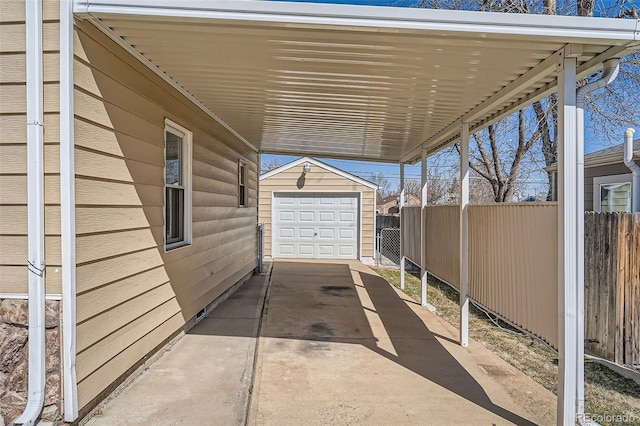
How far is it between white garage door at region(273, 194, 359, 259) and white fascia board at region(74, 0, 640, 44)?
9330mm

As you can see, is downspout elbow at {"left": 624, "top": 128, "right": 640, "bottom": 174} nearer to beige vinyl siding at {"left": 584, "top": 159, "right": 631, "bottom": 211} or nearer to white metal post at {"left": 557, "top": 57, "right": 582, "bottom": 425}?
beige vinyl siding at {"left": 584, "top": 159, "right": 631, "bottom": 211}

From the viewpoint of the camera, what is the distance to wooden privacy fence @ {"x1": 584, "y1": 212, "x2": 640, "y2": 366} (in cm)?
369

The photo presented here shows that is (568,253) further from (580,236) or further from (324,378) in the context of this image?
(324,378)

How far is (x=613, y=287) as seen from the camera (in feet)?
12.5

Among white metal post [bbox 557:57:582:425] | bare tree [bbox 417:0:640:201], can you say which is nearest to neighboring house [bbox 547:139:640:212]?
bare tree [bbox 417:0:640:201]

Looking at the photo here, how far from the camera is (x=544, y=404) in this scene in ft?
10.2

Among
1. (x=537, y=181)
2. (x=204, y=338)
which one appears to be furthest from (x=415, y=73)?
(x=537, y=181)

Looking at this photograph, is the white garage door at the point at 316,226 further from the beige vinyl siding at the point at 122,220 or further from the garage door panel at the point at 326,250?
the beige vinyl siding at the point at 122,220

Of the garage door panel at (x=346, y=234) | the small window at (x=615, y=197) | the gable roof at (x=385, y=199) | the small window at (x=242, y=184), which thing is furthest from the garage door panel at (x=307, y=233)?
the gable roof at (x=385, y=199)

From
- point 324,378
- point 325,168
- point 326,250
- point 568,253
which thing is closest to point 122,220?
point 324,378

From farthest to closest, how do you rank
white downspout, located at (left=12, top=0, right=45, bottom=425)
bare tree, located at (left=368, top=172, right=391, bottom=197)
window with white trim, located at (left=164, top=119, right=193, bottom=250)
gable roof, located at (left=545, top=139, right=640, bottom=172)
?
1. bare tree, located at (left=368, top=172, right=391, bottom=197)
2. gable roof, located at (left=545, top=139, right=640, bottom=172)
3. window with white trim, located at (left=164, top=119, right=193, bottom=250)
4. white downspout, located at (left=12, top=0, right=45, bottom=425)

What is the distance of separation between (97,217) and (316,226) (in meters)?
9.22

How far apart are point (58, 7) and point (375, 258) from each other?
33.8 ft

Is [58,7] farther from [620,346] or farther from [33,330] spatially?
[620,346]
